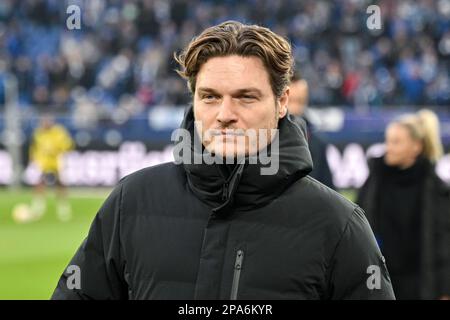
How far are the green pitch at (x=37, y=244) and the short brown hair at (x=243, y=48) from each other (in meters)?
7.63

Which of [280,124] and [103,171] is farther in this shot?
[103,171]

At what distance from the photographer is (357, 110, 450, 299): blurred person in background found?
5902 mm

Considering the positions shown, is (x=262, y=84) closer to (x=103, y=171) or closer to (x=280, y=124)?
(x=280, y=124)

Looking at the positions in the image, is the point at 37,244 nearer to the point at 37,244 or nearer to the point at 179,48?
the point at 37,244

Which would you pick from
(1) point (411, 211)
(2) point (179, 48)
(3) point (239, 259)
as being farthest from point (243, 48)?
(2) point (179, 48)

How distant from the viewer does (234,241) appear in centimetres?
256

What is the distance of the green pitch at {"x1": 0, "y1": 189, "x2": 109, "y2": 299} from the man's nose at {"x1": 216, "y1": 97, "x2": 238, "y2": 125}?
25.1ft

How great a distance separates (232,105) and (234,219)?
0.31 meters

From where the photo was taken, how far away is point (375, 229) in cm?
609

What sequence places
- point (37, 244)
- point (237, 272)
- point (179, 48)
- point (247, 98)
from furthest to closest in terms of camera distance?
point (179, 48) < point (37, 244) < point (247, 98) < point (237, 272)

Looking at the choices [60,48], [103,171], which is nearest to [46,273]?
[103,171]

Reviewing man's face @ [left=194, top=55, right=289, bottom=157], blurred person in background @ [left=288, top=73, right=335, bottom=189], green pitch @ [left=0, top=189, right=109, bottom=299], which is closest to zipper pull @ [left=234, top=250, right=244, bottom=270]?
man's face @ [left=194, top=55, right=289, bottom=157]
